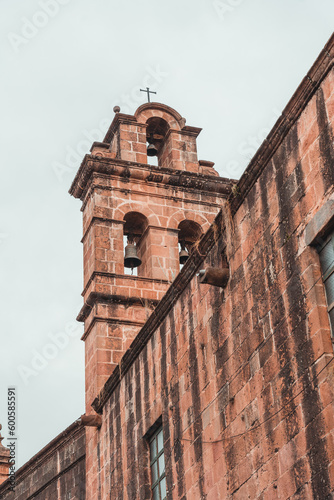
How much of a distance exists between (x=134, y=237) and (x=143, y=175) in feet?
3.96

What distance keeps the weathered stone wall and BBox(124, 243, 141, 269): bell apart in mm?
4241

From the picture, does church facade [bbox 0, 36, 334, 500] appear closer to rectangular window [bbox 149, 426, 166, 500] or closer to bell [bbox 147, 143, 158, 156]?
rectangular window [bbox 149, 426, 166, 500]

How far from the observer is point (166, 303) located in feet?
37.7

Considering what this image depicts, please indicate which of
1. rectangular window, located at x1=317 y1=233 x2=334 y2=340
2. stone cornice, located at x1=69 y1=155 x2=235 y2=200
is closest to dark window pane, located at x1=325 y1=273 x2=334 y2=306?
rectangular window, located at x1=317 y1=233 x2=334 y2=340

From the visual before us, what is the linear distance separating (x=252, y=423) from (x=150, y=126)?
10.6 meters

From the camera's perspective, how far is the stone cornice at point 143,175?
16562mm

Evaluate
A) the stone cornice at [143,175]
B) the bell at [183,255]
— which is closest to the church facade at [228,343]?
the bell at [183,255]

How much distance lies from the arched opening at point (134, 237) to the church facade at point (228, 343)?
6 centimetres

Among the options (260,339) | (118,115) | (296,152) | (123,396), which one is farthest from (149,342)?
(118,115)

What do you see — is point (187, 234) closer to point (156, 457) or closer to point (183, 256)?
point (183, 256)

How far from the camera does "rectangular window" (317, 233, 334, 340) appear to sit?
776cm

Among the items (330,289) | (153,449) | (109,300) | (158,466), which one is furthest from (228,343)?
(109,300)

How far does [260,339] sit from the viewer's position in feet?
28.6

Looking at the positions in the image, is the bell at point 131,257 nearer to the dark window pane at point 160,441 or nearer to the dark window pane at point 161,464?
the dark window pane at point 160,441
